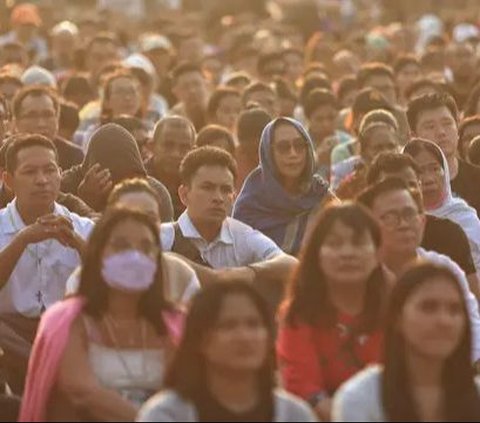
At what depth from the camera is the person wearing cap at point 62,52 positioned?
94.4 ft

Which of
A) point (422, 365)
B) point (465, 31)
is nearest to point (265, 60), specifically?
point (465, 31)

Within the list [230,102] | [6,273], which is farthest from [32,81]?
[6,273]

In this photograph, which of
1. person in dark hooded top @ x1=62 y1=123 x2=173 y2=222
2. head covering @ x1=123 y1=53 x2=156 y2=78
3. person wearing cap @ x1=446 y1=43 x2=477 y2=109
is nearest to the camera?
person in dark hooded top @ x1=62 y1=123 x2=173 y2=222

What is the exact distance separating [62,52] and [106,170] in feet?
47.8

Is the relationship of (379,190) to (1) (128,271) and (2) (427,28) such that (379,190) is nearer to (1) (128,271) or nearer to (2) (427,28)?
(1) (128,271)

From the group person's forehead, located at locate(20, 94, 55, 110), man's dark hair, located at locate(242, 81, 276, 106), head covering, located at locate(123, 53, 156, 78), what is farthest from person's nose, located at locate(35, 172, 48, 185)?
head covering, located at locate(123, 53, 156, 78)

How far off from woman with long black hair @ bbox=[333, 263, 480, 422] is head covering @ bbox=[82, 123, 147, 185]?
Result: 5092 mm

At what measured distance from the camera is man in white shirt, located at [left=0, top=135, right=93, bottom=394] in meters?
13.1

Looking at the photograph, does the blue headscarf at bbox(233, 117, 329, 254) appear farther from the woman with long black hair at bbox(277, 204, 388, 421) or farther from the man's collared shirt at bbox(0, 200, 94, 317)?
the woman with long black hair at bbox(277, 204, 388, 421)

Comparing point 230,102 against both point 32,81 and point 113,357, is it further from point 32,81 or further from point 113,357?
point 113,357

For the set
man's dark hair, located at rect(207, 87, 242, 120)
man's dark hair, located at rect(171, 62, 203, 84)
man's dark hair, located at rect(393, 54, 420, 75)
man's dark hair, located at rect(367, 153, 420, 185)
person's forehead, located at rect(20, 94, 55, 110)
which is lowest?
man's dark hair, located at rect(367, 153, 420, 185)

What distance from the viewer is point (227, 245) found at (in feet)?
43.9

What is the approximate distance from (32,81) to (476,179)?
8266 millimetres

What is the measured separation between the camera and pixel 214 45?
36406mm
